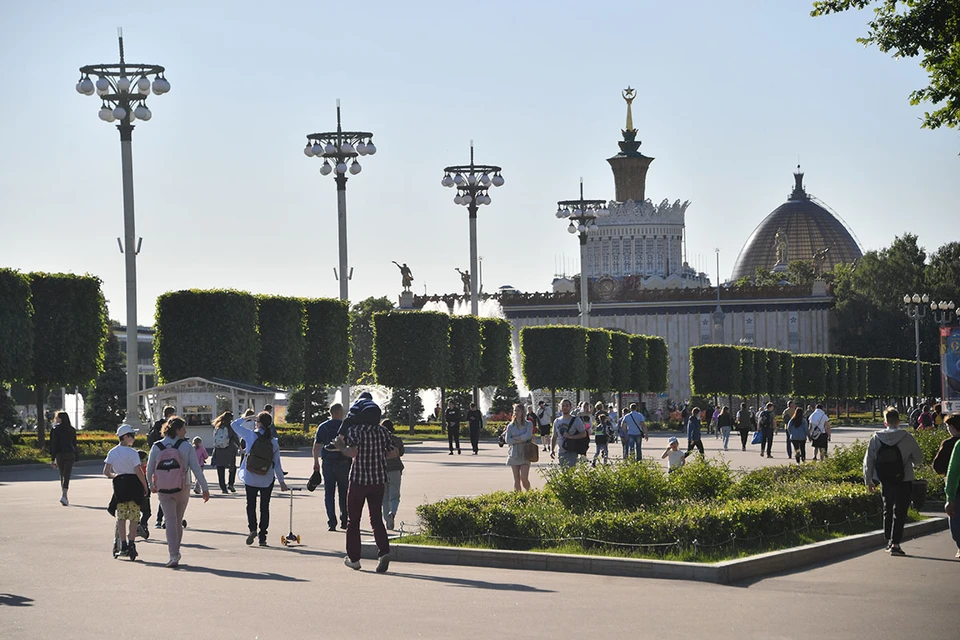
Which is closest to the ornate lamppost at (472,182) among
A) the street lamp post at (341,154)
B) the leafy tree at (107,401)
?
the street lamp post at (341,154)

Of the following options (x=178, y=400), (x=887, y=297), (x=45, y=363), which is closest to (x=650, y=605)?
(x=178, y=400)

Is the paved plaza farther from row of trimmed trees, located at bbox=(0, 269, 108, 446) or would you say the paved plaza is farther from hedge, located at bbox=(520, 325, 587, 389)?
hedge, located at bbox=(520, 325, 587, 389)

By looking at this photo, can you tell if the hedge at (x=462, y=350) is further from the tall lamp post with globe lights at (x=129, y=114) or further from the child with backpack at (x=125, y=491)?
the child with backpack at (x=125, y=491)

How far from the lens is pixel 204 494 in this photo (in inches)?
662

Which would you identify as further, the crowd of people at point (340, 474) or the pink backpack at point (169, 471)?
the pink backpack at point (169, 471)

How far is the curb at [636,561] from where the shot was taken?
48.1 ft

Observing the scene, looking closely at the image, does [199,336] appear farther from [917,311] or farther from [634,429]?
[917,311]

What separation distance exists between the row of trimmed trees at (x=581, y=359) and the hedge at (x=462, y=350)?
619cm

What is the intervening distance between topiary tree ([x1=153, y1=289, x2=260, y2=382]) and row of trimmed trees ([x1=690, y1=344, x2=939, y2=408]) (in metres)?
42.6

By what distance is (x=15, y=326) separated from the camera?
43062mm

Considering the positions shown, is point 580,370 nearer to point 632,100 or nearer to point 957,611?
point 957,611

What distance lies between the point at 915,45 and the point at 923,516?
20.7 ft

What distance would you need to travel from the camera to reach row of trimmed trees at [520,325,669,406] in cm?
7181

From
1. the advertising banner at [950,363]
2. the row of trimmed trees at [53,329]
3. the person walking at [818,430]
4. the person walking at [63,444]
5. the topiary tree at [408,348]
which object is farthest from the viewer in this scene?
the topiary tree at [408,348]
